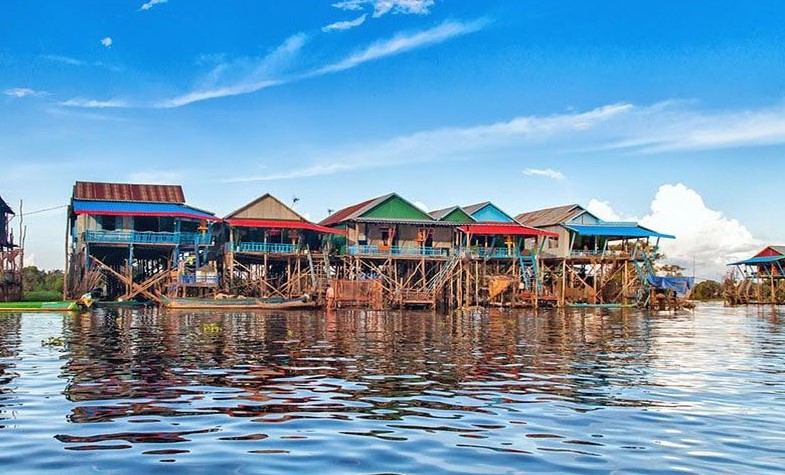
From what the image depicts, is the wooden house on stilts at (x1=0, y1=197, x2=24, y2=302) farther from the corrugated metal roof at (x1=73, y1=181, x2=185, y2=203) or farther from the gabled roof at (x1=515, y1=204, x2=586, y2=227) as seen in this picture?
the gabled roof at (x1=515, y1=204, x2=586, y2=227)

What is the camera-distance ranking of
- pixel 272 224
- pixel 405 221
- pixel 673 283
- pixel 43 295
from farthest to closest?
pixel 43 295
pixel 673 283
pixel 405 221
pixel 272 224

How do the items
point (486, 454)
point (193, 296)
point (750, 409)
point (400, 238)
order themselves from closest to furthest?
1. point (486, 454)
2. point (750, 409)
3. point (193, 296)
4. point (400, 238)

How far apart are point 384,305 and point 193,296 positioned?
1153cm

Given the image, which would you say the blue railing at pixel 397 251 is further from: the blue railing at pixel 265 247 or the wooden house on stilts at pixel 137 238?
the wooden house on stilts at pixel 137 238

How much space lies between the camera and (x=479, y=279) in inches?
2175

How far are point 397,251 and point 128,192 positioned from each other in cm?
1793

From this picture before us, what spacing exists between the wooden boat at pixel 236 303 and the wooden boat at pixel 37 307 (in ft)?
20.5

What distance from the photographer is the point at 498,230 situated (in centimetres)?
5559

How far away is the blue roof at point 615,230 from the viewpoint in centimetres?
5828

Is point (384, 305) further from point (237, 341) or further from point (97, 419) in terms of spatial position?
point (97, 419)

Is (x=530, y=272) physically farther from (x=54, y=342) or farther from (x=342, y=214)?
(x=54, y=342)

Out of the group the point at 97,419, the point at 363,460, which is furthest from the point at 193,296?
the point at 363,460

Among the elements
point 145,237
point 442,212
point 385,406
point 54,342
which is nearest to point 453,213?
point 442,212

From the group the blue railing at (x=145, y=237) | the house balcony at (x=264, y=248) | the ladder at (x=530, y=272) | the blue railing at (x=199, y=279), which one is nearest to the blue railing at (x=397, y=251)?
the house balcony at (x=264, y=248)
